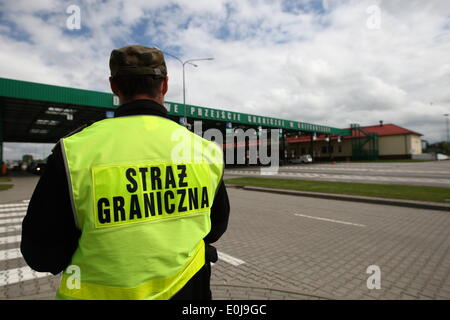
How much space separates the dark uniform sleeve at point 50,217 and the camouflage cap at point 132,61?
49cm

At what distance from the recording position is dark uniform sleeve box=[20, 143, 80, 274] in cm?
112

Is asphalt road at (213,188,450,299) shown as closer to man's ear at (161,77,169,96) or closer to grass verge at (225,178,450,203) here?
grass verge at (225,178,450,203)

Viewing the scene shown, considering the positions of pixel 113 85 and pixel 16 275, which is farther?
pixel 16 275

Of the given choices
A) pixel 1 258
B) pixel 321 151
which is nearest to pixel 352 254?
pixel 1 258

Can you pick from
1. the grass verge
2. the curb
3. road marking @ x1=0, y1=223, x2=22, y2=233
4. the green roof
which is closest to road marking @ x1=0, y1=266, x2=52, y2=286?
road marking @ x1=0, y1=223, x2=22, y2=233

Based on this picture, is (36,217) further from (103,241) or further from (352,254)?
(352,254)

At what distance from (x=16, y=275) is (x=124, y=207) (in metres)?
4.20

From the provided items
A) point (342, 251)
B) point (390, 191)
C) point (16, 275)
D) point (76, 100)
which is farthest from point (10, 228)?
point (76, 100)

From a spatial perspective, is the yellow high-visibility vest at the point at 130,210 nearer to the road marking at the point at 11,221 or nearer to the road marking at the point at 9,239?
the road marking at the point at 9,239

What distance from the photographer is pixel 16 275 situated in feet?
13.0

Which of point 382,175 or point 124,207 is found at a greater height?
point 124,207

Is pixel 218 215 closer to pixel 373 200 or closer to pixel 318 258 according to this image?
pixel 318 258
